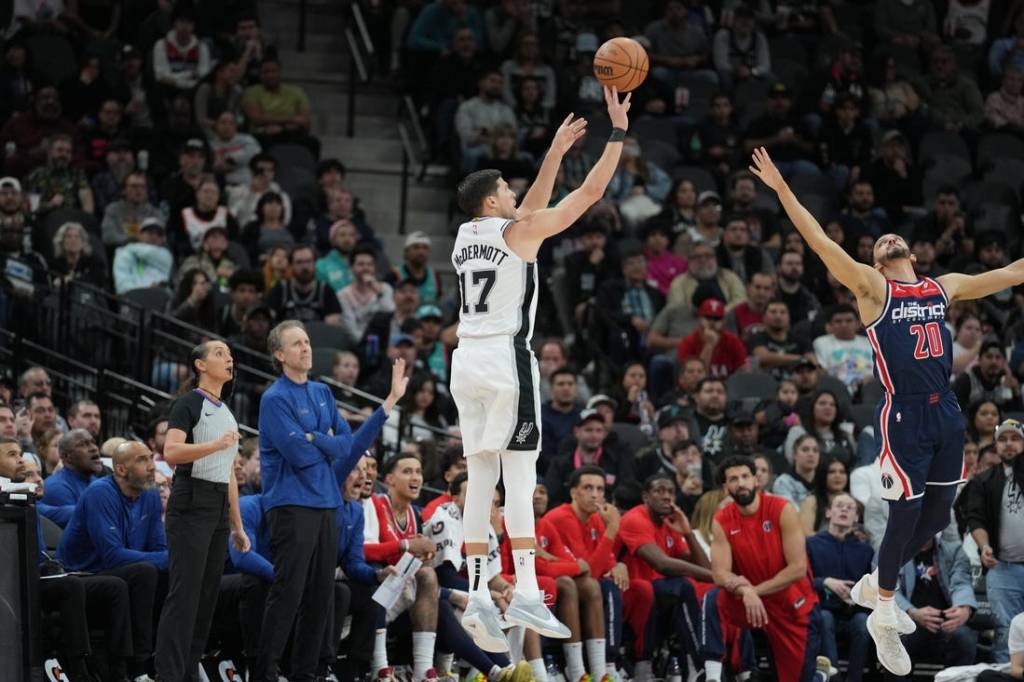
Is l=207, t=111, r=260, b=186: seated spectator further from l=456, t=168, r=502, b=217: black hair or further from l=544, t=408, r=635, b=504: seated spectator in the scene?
l=456, t=168, r=502, b=217: black hair

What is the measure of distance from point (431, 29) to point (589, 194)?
1133 centimetres

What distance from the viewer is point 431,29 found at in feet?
64.0

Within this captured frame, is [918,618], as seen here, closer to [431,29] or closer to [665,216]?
[665,216]

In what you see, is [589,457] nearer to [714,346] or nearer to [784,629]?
[784,629]

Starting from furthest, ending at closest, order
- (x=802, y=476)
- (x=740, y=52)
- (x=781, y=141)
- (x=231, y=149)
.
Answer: (x=740, y=52)
(x=781, y=141)
(x=231, y=149)
(x=802, y=476)

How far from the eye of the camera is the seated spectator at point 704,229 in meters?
17.7

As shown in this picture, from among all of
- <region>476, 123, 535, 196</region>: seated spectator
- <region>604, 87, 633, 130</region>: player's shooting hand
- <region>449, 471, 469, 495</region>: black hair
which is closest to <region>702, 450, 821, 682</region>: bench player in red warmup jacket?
<region>449, 471, 469, 495</region>: black hair

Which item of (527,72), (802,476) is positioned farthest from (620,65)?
(527,72)

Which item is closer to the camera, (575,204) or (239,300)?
(575,204)

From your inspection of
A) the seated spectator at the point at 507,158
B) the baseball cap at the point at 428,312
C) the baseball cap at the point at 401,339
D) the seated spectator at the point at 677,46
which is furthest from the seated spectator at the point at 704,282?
the seated spectator at the point at 677,46

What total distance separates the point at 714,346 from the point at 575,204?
743cm

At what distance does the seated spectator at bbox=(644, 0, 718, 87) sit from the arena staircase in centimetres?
321

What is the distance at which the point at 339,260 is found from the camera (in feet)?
53.5

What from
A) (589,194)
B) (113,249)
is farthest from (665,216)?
(589,194)
